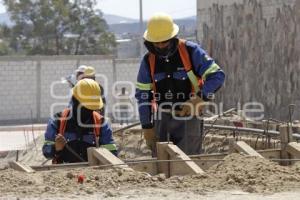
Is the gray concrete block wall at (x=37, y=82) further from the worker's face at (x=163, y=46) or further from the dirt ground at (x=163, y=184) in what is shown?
the dirt ground at (x=163, y=184)

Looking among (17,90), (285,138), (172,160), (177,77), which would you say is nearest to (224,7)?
(177,77)

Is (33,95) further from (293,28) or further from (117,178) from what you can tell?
(117,178)

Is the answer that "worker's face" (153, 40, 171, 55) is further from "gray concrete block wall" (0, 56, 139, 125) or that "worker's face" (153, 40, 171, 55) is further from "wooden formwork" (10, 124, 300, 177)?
"gray concrete block wall" (0, 56, 139, 125)

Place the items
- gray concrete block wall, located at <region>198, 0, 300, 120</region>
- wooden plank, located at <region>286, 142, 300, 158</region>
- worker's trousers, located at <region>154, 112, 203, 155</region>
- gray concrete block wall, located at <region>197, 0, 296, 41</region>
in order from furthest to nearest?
gray concrete block wall, located at <region>197, 0, 296, 41</region>
gray concrete block wall, located at <region>198, 0, 300, 120</region>
worker's trousers, located at <region>154, 112, 203, 155</region>
wooden plank, located at <region>286, 142, 300, 158</region>

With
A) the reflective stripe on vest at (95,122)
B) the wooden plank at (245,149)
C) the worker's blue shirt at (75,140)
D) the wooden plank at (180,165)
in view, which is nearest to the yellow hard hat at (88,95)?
the reflective stripe on vest at (95,122)

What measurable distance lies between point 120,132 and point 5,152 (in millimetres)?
4905

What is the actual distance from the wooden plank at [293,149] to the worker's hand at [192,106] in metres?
1.34

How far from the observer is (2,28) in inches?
2308

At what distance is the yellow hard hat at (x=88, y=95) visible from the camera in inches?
328

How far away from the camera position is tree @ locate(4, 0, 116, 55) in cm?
5309

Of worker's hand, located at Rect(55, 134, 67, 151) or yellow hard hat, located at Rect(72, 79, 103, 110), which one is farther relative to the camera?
yellow hard hat, located at Rect(72, 79, 103, 110)

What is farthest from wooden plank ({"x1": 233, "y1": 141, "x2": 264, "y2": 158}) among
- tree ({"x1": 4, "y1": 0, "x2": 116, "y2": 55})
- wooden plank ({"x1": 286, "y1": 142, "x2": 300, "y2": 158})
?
tree ({"x1": 4, "y1": 0, "x2": 116, "y2": 55})

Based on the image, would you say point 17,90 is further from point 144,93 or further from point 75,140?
point 75,140

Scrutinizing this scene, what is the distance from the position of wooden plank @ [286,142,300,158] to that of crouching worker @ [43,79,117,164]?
5.81 ft
